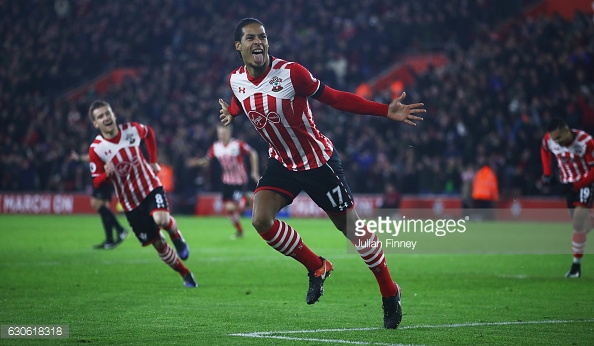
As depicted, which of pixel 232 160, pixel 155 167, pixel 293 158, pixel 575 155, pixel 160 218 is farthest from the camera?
pixel 232 160

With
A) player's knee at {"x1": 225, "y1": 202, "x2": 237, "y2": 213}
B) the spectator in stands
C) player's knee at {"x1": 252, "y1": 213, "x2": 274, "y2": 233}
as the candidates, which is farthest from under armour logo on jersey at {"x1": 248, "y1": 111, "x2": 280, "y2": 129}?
the spectator in stands

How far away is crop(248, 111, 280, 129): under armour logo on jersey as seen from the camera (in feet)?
25.9

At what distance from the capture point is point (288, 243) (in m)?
8.05

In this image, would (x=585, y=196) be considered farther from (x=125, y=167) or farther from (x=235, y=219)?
(x=235, y=219)

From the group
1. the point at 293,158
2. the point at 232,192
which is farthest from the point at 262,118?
the point at 232,192

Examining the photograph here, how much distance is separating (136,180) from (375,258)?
4.87m

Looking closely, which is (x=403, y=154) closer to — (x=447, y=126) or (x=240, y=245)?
(x=447, y=126)

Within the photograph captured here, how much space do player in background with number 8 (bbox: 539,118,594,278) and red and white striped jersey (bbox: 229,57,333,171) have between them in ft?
19.7

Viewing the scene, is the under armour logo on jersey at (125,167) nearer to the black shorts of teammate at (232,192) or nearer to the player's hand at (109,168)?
the player's hand at (109,168)

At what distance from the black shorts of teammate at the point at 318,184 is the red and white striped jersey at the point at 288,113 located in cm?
6

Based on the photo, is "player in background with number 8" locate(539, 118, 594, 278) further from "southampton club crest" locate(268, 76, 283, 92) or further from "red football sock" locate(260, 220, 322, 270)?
"southampton club crest" locate(268, 76, 283, 92)

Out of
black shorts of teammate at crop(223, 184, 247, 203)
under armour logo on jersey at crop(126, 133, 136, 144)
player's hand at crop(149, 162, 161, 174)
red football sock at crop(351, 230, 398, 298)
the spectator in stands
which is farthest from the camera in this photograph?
the spectator in stands

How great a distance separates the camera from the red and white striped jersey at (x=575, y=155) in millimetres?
12969

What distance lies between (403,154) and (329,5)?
33.3 feet
